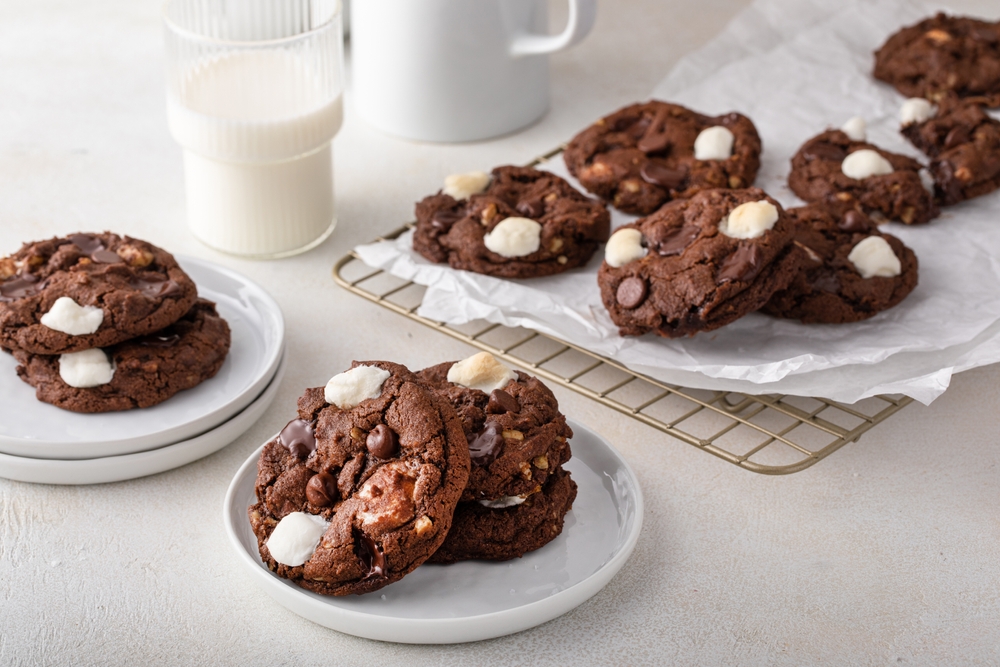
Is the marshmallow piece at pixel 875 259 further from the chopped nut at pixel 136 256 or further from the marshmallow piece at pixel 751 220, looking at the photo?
the chopped nut at pixel 136 256

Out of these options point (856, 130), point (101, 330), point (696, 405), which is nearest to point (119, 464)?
point (101, 330)

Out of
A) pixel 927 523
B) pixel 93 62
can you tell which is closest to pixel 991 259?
pixel 927 523

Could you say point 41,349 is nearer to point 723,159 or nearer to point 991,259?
point 723,159

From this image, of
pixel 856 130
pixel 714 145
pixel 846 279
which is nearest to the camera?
pixel 846 279

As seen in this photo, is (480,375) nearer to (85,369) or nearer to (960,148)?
(85,369)

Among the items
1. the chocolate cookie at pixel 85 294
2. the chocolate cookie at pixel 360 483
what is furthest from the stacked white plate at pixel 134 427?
the chocolate cookie at pixel 360 483

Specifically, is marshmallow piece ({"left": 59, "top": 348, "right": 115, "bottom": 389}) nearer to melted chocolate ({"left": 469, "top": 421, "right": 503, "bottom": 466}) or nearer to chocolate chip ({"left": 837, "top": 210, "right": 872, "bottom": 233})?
melted chocolate ({"left": 469, "top": 421, "right": 503, "bottom": 466})
